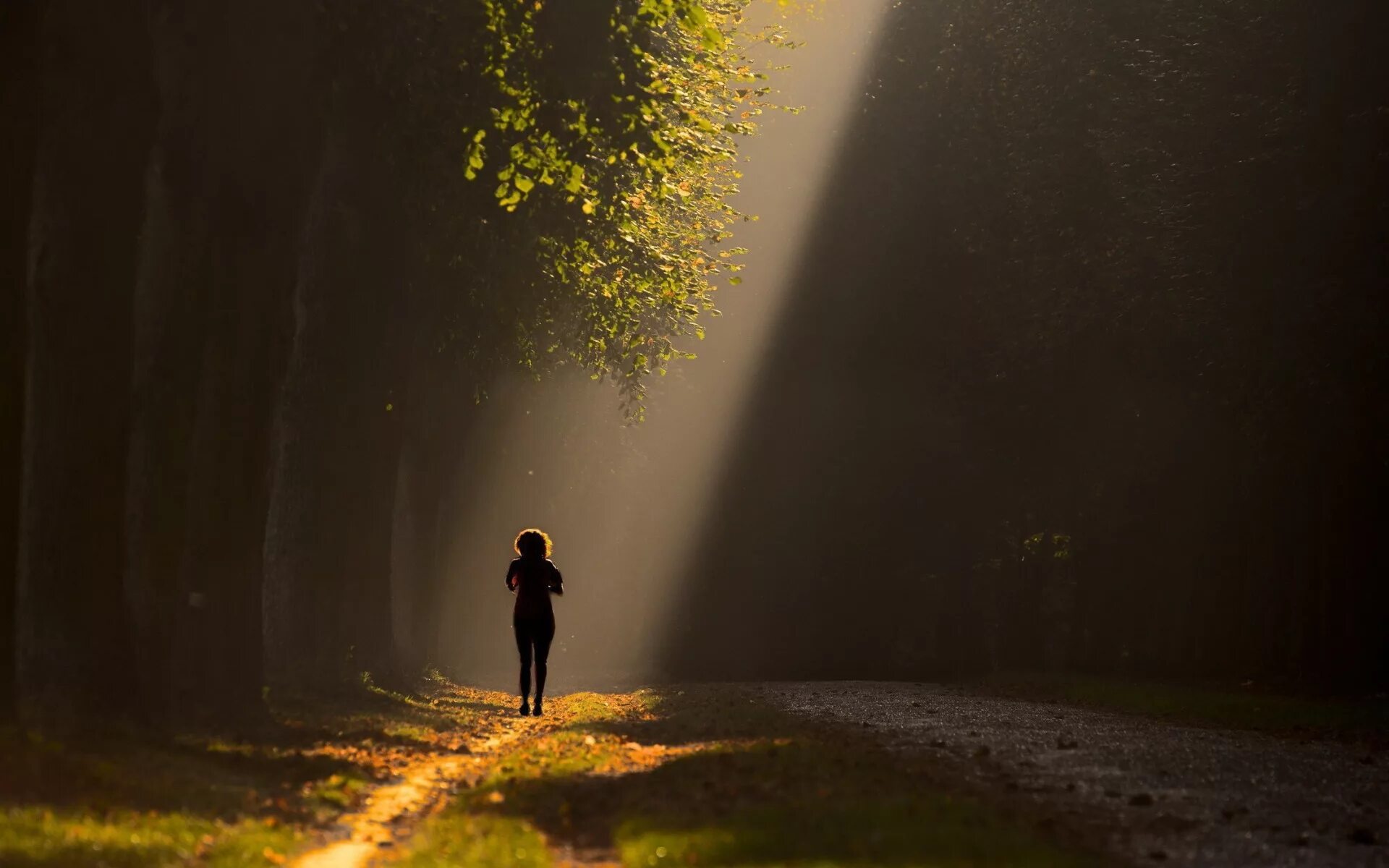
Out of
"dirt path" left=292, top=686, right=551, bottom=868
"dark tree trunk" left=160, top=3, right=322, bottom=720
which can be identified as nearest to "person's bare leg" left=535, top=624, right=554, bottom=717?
"dirt path" left=292, top=686, right=551, bottom=868

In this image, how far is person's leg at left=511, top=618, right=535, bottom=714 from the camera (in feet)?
80.8

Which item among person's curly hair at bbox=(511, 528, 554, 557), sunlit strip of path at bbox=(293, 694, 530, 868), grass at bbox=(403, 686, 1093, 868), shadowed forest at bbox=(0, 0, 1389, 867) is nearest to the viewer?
grass at bbox=(403, 686, 1093, 868)

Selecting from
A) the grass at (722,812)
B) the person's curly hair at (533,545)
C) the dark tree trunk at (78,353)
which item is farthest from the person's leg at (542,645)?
the dark tree trunk at (78,353)

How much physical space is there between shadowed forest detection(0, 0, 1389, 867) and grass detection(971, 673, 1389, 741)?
230 millimetres

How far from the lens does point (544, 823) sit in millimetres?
13398

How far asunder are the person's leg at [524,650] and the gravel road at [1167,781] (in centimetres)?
383

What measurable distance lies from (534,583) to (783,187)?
28355mm

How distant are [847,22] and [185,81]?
33.0 m

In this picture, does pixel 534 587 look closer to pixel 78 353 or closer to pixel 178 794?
pixel 78 353

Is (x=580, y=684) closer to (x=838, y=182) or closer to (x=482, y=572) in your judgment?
(x=482, y=572)

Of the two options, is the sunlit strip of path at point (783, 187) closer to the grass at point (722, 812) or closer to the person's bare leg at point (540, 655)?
the person's bare leg at point (540, 655)

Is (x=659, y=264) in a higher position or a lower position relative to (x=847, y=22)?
lower

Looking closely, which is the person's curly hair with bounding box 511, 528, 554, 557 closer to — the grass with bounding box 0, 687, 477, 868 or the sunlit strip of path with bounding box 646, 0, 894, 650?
the grass with bounding box 0, 687, 477, 868

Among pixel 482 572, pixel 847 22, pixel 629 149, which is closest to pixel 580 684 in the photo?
pixel 482 572
